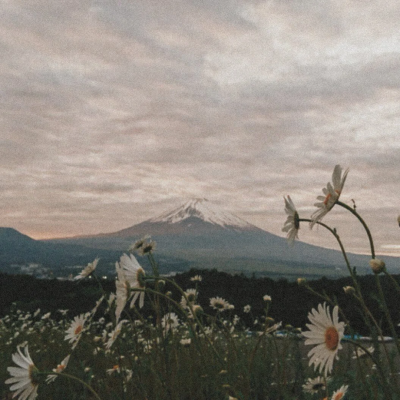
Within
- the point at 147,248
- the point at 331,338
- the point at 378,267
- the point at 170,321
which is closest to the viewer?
the point at 378,267

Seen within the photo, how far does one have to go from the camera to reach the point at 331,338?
1.51 m

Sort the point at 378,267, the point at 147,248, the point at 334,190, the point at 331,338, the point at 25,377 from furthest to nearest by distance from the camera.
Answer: the point at 147,248 < the point at 25,377 < the point at 334,190 < the point at 331,338 < the point at 378,267

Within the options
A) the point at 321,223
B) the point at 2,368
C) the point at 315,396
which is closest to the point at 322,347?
the point at 321,223

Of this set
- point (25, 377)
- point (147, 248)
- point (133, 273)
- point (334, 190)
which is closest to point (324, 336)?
point (334, 190)

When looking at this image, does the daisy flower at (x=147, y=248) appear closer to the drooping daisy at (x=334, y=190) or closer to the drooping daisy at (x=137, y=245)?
the drooping daisy at (x=137, y=245)

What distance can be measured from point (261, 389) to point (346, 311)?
12.4 ft

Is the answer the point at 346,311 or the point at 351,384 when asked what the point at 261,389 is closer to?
the point at 351,384

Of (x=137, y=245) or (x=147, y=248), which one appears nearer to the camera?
(x=147, y=248)

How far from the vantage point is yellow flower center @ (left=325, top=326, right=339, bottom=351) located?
1.46 metres

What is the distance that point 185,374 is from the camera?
11.9 feet

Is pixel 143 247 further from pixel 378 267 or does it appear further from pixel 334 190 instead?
pixel 378 267

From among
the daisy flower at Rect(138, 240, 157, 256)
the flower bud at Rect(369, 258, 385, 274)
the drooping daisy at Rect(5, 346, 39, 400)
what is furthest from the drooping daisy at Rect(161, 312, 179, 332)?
the flower bud at Rect(369, 258, 385, 274)

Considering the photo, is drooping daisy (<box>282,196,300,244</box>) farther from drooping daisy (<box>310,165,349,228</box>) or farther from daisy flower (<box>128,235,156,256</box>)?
daisy flower (<box>128,235,156,256</box>)

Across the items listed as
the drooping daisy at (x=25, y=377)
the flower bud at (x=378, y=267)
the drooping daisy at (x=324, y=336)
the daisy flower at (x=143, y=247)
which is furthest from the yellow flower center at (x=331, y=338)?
the daisy flower at (x=143, y=247)
